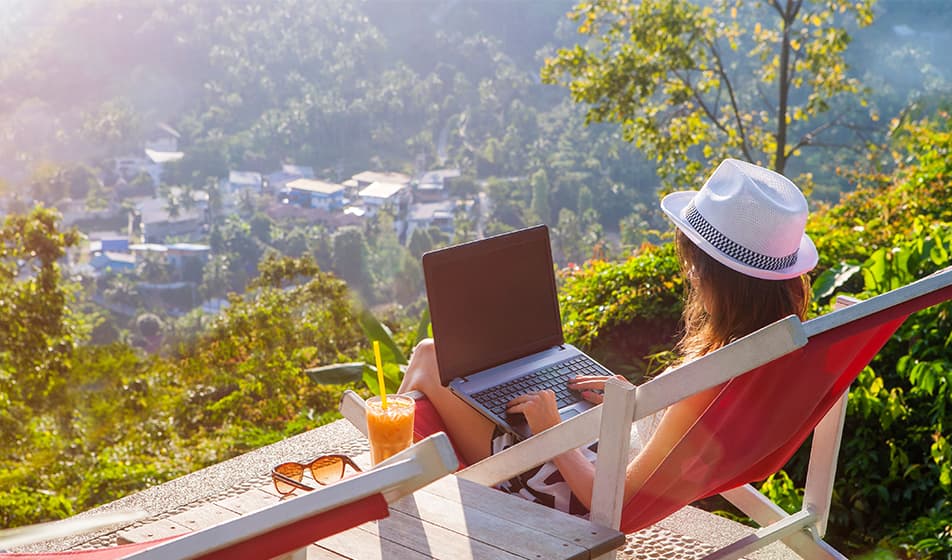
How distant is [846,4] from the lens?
25.6 ft

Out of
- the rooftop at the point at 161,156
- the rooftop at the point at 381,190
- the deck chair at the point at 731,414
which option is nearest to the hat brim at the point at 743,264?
the deck chair at the point at 731,414

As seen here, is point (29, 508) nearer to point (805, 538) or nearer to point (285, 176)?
point (805, 538)

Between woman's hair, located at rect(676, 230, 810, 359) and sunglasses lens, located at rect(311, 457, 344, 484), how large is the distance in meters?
0.76

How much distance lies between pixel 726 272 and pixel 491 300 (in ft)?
2.49

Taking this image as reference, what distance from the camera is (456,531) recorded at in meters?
1.66

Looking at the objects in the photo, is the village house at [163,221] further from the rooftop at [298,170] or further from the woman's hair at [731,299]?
the woman's hair at [731,299]

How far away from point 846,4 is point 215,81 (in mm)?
8165

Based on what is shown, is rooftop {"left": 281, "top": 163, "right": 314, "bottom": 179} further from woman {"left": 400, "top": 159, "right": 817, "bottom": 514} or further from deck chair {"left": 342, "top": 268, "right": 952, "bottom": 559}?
deck chair {"left": 342, "top": 268, "right": 952, "bottom": 559}

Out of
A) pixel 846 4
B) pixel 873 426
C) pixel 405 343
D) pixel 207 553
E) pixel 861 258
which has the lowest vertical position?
pixel 405 343

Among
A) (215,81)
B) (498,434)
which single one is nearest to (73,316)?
(498,434)

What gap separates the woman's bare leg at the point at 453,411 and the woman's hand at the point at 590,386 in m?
0.25

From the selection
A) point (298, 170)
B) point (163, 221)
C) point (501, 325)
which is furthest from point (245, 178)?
point (501, 325)

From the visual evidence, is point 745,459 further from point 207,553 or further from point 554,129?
point 554,129

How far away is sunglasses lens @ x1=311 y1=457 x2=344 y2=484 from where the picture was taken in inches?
74.2
